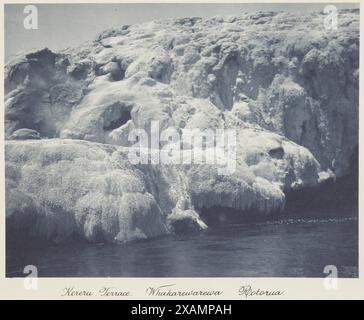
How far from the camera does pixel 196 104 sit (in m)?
62.7

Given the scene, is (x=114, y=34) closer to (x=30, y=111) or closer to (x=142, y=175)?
(x=30, y=111)

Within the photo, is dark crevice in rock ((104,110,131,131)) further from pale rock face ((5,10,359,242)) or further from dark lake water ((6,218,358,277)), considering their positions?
dark lake water ((6,218,358,277))

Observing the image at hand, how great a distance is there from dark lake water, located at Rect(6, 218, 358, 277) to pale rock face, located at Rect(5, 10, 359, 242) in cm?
376

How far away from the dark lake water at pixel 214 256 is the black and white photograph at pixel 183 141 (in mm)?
122

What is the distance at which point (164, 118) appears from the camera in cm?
6050

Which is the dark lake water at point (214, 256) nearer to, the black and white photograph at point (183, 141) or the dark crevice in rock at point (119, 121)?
the black and white photograph at point (183, 141)

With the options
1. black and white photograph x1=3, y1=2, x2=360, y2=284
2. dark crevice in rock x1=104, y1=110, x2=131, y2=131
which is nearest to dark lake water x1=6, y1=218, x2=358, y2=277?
black and white photograph x1=3, y1=2, x2=360, y2=284

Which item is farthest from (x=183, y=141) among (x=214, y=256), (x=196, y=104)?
(x=214, y=256)

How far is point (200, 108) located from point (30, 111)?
1370 centimetres

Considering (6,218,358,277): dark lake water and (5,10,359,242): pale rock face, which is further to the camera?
(5,10,359,242): pale rock face

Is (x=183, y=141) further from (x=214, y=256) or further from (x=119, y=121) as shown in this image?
(x=214, y=256)

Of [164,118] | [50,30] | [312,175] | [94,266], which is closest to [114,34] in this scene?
[164,118]

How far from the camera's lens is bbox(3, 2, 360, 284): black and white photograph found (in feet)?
147

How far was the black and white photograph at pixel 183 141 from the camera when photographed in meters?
44.7
